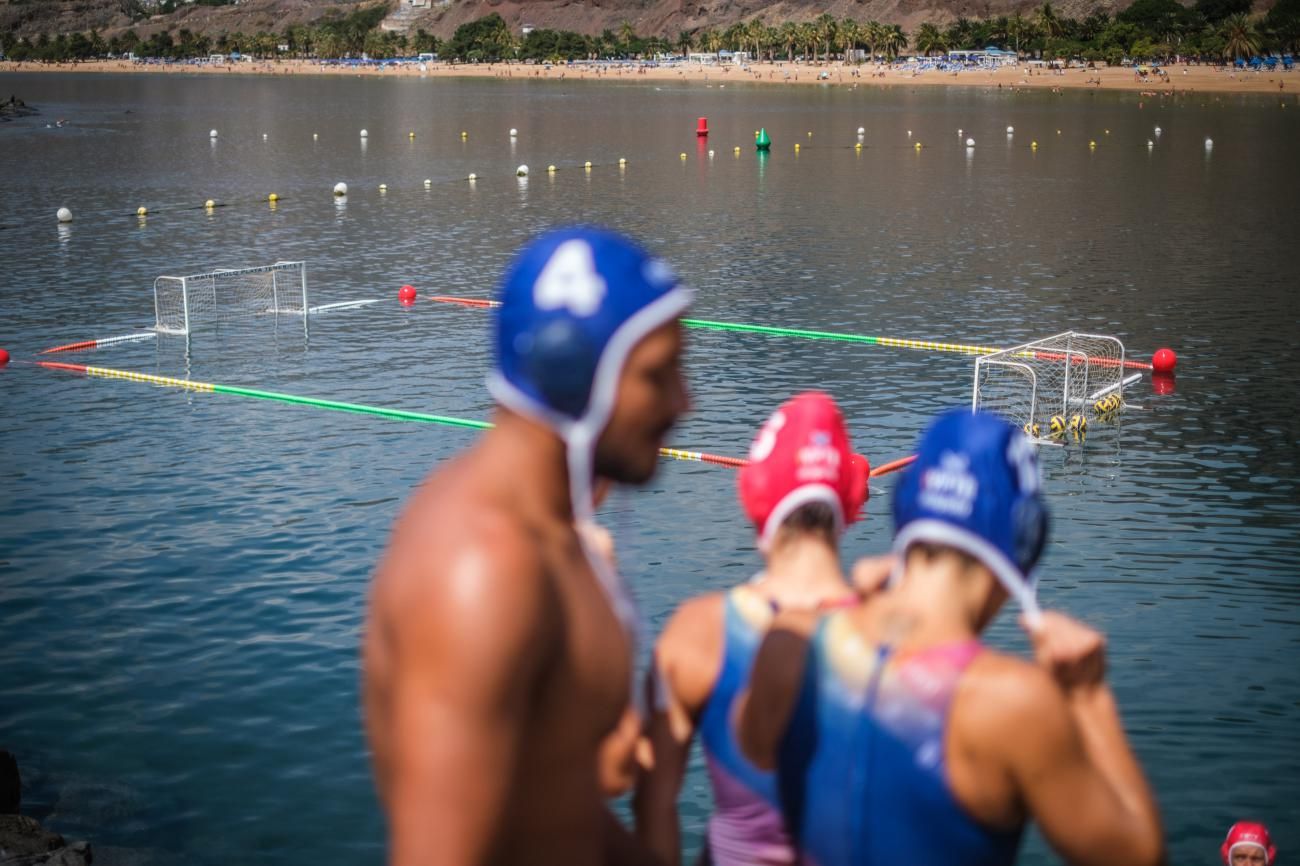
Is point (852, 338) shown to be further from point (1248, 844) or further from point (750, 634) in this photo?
point (750, 634)

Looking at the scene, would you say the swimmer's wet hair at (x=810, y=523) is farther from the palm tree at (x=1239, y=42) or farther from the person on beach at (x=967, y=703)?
the palm tree at (x=1239, y=42)

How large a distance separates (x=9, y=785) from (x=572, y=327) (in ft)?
32.5

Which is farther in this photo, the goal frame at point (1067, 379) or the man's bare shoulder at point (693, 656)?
the goal frame at point (1067, 379)

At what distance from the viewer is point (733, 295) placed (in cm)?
3509

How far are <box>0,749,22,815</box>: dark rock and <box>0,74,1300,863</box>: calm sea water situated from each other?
1.00 feet

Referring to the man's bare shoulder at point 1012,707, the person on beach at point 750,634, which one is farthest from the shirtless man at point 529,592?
the man's bare shoulder at point 1012,707

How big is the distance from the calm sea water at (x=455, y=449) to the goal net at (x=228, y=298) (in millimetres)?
747

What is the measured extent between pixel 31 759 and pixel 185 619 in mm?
2875

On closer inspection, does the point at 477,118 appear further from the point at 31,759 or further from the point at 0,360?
the point at 31,759

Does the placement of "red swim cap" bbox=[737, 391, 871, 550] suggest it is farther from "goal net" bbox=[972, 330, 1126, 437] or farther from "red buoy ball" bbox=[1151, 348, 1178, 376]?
"red buoy ball" bbox=[1151, 348, 1178, 376]

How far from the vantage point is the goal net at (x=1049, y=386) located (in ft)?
70.4

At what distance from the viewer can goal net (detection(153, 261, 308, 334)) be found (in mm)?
30578

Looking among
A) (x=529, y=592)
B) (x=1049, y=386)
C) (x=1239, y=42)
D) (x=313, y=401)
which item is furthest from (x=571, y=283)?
(x=1239, y=42)

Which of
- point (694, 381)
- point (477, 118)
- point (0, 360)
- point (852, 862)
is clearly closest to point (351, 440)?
point (694, 381)
